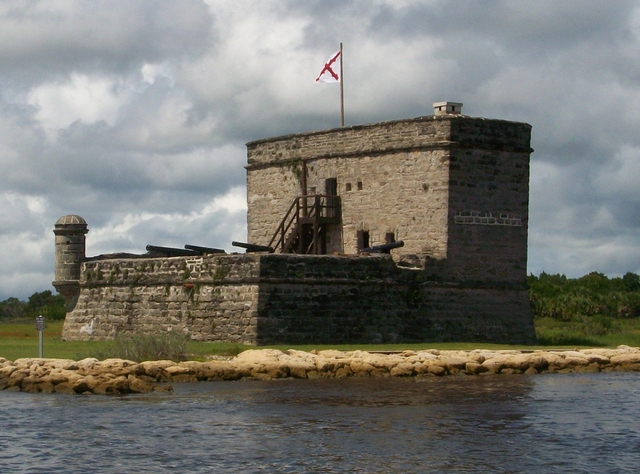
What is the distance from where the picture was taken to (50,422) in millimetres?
19000

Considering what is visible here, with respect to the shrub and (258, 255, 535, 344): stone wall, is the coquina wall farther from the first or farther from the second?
the shrub

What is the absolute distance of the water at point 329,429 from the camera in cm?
1617

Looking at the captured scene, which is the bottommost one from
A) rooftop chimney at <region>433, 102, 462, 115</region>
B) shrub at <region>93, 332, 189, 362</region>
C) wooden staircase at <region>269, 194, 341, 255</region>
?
shrub at <region>93, 332, 189, 362</region>

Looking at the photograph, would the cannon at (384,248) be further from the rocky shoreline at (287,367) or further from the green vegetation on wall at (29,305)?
the green vegetation on wall at (29,305)

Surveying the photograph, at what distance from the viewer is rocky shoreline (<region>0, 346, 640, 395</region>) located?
2278cm

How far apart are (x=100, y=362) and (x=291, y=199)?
40.5 ft

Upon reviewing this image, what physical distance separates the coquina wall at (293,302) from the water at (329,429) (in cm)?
471

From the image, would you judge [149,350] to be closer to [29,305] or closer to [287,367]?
[287,367]

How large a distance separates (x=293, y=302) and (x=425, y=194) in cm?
508

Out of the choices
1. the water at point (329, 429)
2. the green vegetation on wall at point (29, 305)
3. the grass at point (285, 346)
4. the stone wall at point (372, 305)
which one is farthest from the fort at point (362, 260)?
the green vegetation on wall at point (29, 305)

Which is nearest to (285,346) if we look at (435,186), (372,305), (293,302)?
(293,302)

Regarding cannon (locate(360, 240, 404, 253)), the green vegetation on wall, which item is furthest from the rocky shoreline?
the green vegetation on wall

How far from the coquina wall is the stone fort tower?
79 centimetres

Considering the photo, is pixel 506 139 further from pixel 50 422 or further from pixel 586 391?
pixel 50 422
